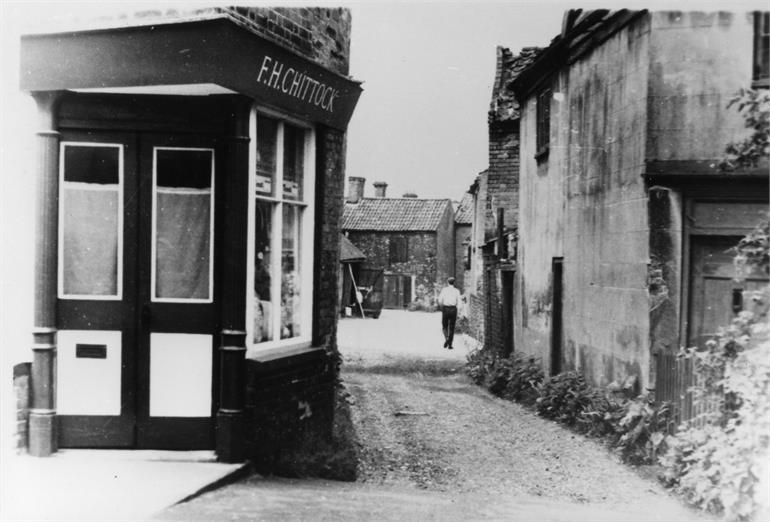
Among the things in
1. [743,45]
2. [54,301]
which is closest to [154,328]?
[54,301]

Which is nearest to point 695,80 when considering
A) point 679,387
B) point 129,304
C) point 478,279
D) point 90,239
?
point 679,387

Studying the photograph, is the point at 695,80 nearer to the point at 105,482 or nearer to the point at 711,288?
the point at 711,288

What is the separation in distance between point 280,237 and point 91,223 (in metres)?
1.67

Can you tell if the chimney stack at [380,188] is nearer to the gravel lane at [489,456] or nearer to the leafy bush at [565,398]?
the gravel lane at [489,456]

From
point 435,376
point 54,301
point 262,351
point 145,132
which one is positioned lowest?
point 435,376

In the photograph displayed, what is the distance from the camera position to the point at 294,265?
25.1ft

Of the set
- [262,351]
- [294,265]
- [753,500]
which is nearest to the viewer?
[753,500]

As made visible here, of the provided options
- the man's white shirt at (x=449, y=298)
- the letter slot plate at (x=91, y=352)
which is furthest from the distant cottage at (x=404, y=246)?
the letter slot plate at (x=91, y=352)

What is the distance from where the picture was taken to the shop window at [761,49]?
8.30m

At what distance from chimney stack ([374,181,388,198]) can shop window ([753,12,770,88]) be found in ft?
161

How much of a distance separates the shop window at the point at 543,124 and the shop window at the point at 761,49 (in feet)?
17.9

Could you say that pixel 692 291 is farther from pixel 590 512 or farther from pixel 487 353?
pixel 487 353

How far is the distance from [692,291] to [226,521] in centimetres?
597

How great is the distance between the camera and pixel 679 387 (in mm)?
8094
